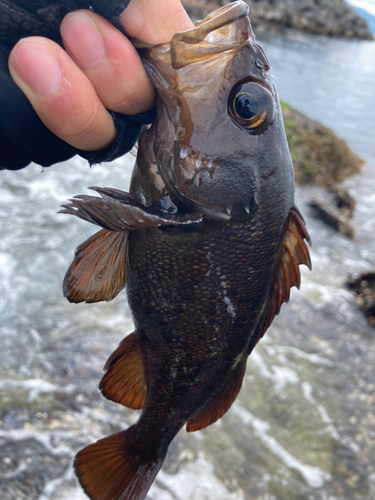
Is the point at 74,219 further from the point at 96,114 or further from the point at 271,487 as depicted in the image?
the point at 96,114

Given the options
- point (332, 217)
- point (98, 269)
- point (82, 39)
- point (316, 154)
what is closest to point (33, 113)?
point (82, 39)

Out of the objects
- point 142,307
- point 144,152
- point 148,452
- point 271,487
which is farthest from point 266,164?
point 271,487

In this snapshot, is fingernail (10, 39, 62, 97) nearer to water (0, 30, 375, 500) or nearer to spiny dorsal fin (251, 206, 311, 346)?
spiny dorsal fin (251, 206, 311, 346)

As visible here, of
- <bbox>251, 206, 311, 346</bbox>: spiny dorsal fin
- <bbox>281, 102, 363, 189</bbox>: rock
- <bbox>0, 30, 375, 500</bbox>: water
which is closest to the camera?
<bbox>251, 206, 311, 346</bbox>: spiny dorsal fin

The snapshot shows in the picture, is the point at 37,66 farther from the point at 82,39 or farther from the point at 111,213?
the point at 111,213

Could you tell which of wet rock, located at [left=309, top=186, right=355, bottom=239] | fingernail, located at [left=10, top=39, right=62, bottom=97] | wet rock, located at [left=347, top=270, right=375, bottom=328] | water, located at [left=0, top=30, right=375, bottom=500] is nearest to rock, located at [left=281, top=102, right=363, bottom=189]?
wet rock, located at [left=309, top=186, right=355, bottom=239]

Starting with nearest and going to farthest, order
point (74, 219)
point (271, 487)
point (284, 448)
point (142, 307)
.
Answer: point (142, 307) → point (271, 487) → point (284, 448) → point (74, 219)
